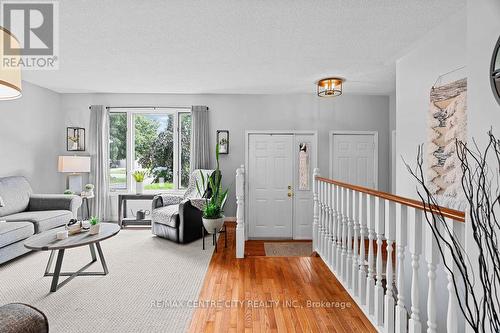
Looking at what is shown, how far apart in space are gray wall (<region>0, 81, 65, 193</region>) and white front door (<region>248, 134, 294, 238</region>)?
364 cm

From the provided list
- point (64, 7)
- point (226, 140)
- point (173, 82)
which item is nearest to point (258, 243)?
point (226, 140)

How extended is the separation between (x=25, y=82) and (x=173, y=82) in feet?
7.76

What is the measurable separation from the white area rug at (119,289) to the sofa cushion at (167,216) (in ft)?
1.17

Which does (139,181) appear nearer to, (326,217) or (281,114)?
(281,114)

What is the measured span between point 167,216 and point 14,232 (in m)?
1.67

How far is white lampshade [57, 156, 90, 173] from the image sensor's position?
425 centimetres

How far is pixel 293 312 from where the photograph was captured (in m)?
2.07

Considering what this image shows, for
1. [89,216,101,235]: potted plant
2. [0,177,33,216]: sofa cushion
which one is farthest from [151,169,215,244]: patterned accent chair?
[0,177,33,216]: sofa cushion

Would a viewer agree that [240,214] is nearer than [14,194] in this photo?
Yes

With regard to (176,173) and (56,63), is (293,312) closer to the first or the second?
(176,173)

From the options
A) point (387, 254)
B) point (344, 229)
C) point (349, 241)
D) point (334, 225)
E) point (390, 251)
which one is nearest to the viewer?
point (390, 251)

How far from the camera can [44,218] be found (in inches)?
129

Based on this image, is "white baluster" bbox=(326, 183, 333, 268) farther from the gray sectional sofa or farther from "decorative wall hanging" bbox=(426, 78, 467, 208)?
the gray sectional sofa

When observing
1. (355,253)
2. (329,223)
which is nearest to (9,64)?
(355,253)
